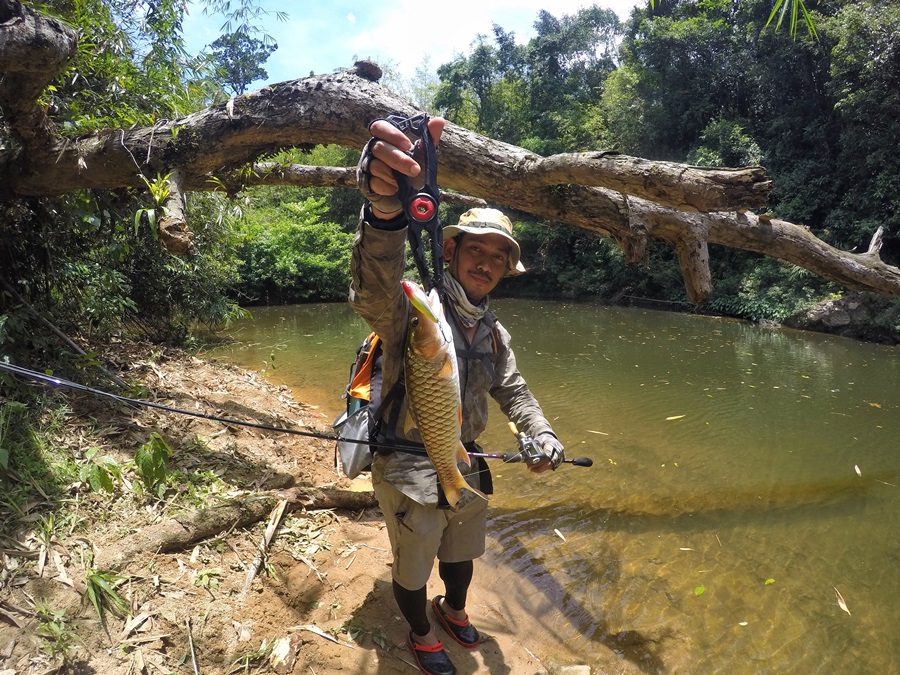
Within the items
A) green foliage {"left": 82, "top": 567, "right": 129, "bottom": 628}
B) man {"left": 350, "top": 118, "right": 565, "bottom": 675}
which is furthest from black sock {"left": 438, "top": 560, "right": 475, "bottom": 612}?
green foliage {"left": 82, "top": 567, "right": 129, "bottom": 628}

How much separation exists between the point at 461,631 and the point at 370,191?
8.10 feet

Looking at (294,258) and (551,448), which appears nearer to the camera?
(551,448)

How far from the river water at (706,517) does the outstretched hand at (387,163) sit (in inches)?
107

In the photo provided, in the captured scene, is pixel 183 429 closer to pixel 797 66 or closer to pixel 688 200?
pixel 688 200

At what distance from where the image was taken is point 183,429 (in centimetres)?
422

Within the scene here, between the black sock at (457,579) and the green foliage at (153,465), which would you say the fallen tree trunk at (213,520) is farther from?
the black sock at (457,579)

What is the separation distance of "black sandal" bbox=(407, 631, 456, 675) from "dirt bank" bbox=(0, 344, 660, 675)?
0.30 ft

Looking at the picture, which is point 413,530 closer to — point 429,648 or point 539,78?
point 429,648

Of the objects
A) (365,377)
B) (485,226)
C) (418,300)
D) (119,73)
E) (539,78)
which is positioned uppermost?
(539,78)

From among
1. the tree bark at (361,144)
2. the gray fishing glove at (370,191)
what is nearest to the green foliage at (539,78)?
the tree bark at (361,144)

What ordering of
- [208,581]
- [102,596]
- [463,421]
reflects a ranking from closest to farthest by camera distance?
[102,596]
[463,421]
[208,581]

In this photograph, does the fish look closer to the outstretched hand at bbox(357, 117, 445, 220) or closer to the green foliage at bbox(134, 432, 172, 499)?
the outstretched hand at bbox(357, 117, 445, 220)

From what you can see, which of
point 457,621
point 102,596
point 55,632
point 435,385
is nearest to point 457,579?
point 457,621

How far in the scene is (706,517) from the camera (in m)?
4.37
